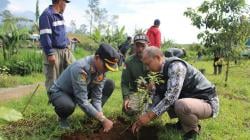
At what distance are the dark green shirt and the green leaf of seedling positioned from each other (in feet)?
13.5

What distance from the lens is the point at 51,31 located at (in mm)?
6203

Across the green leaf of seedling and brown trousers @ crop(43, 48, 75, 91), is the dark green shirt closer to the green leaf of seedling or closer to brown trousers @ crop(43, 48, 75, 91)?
brown trousers @ crop(43, 48, 75, 91)

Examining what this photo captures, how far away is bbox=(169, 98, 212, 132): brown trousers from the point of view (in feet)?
14.7

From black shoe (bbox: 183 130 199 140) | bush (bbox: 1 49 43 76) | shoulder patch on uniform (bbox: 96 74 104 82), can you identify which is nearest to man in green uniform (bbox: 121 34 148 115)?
shoulder patch on uniform (bbox: 96 74 104 82)

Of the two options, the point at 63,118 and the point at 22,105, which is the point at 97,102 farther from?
the point at 22,105

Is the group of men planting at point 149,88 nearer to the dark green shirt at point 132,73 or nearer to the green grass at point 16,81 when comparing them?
the dark green shirt at point 132,73

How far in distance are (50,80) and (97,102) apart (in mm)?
1585

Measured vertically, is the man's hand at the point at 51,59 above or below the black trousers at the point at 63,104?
above

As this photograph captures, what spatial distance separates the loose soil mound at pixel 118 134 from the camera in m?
4.62

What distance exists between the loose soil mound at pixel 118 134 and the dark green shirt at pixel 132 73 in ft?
1.94

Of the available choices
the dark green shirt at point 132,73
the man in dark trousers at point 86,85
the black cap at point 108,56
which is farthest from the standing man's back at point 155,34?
the black cap at point 108,56

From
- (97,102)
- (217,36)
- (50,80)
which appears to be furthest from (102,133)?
(217,36)

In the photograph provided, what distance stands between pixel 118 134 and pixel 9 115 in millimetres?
3379

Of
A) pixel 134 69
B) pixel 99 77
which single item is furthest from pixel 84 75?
pixel 134 69
